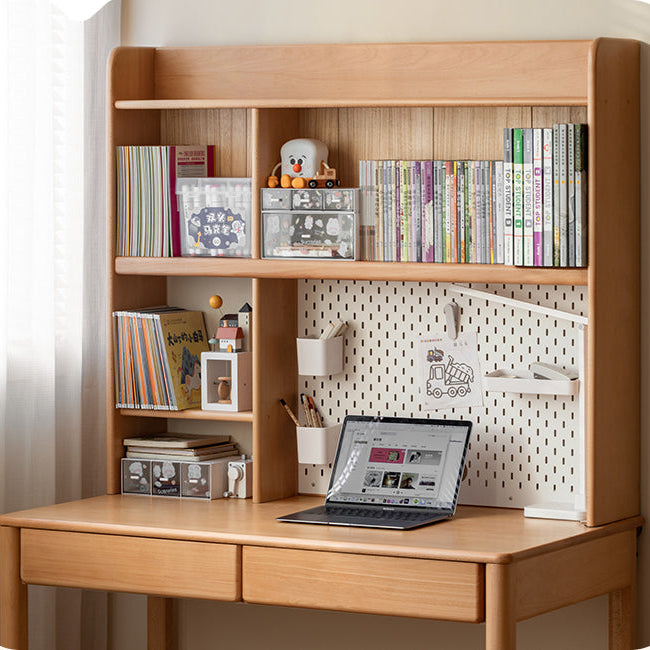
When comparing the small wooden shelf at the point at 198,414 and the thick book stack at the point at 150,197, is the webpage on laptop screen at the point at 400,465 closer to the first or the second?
the small wooden shelf at the point at 198,414

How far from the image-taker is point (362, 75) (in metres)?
3.02

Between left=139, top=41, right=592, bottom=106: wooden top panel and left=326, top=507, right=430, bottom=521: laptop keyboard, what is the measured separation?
91 cm

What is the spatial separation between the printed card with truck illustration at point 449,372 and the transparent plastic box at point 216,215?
50 cm

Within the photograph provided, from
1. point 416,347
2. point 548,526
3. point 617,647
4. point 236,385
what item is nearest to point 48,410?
point 236,385

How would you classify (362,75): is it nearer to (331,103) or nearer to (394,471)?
(331,103)

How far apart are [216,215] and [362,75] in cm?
48

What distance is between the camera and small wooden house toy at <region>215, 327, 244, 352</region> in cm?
311

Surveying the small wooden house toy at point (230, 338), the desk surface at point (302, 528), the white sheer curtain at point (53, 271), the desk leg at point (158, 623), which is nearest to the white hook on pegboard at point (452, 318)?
the desk surface at point (302, 528)

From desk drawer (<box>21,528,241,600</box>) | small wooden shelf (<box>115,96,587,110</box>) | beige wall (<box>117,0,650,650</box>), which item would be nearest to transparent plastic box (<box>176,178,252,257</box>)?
small wooden shelf (<box>115,96,587,110</box>)

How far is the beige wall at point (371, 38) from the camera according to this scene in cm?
288

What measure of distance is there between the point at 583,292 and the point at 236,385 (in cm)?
85

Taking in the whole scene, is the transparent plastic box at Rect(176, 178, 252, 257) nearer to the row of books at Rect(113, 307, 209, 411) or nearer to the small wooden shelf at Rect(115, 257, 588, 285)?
the small wooden shelf at Rect(115, 257, 588, 285)

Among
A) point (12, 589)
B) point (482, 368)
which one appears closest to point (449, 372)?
point (482, 368)

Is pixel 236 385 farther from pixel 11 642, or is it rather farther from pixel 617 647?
pixel 617 647
